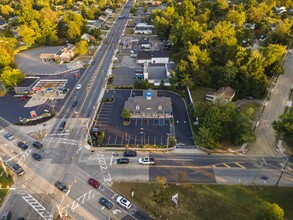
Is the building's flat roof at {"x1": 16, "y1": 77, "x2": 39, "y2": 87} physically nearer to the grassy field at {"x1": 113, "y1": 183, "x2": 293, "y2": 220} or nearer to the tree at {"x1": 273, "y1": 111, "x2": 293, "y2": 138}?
the grassy field at {"x1": 113, "y1": 183, "x2": 293, "y2": 220}

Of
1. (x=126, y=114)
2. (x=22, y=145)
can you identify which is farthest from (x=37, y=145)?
(x=126, y=114)

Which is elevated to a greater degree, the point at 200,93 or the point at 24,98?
the point at 200,93

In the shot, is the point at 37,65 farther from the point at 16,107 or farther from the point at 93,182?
the point at 93,182

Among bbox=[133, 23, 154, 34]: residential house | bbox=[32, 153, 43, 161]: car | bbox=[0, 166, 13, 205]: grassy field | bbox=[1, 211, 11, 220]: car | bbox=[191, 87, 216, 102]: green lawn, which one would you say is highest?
bbox=[133, 23, 154, 34]: residential house

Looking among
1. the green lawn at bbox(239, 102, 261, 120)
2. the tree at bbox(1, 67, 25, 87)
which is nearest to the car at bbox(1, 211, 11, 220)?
the tree at bbox(1, 67, 25, 87)

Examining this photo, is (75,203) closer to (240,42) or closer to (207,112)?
(207,112)
